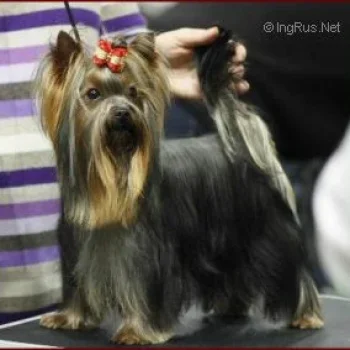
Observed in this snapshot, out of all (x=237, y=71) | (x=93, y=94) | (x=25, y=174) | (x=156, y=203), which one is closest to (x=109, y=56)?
(x=93, y=94)

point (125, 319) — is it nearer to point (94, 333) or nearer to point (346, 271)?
point (94, 333)

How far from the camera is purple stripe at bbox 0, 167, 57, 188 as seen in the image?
2021 millimetres

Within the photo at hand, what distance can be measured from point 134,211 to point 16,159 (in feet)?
1.51

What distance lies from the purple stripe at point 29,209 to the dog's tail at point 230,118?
45 cm

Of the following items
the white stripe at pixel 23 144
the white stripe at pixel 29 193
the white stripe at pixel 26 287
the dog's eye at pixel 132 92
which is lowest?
the white stripe at pixel 26 287

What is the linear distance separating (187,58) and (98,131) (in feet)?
1.81

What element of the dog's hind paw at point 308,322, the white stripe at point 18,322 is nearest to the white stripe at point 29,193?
the white stripe at point 18,322

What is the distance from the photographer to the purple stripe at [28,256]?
81.0 inches

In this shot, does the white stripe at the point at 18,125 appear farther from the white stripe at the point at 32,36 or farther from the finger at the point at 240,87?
the finger at the point at 240,87

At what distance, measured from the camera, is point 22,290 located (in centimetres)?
206

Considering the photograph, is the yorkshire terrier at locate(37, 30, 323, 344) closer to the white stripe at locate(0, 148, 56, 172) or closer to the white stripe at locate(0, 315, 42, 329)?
the white stripe at locate(0, 315, 42, 329)

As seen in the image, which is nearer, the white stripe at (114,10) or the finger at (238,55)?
the finger at (238,55)

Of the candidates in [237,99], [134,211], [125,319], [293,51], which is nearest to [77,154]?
[134,211]

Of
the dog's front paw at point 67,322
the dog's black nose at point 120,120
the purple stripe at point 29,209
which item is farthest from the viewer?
the purple stripe at point 29,209
